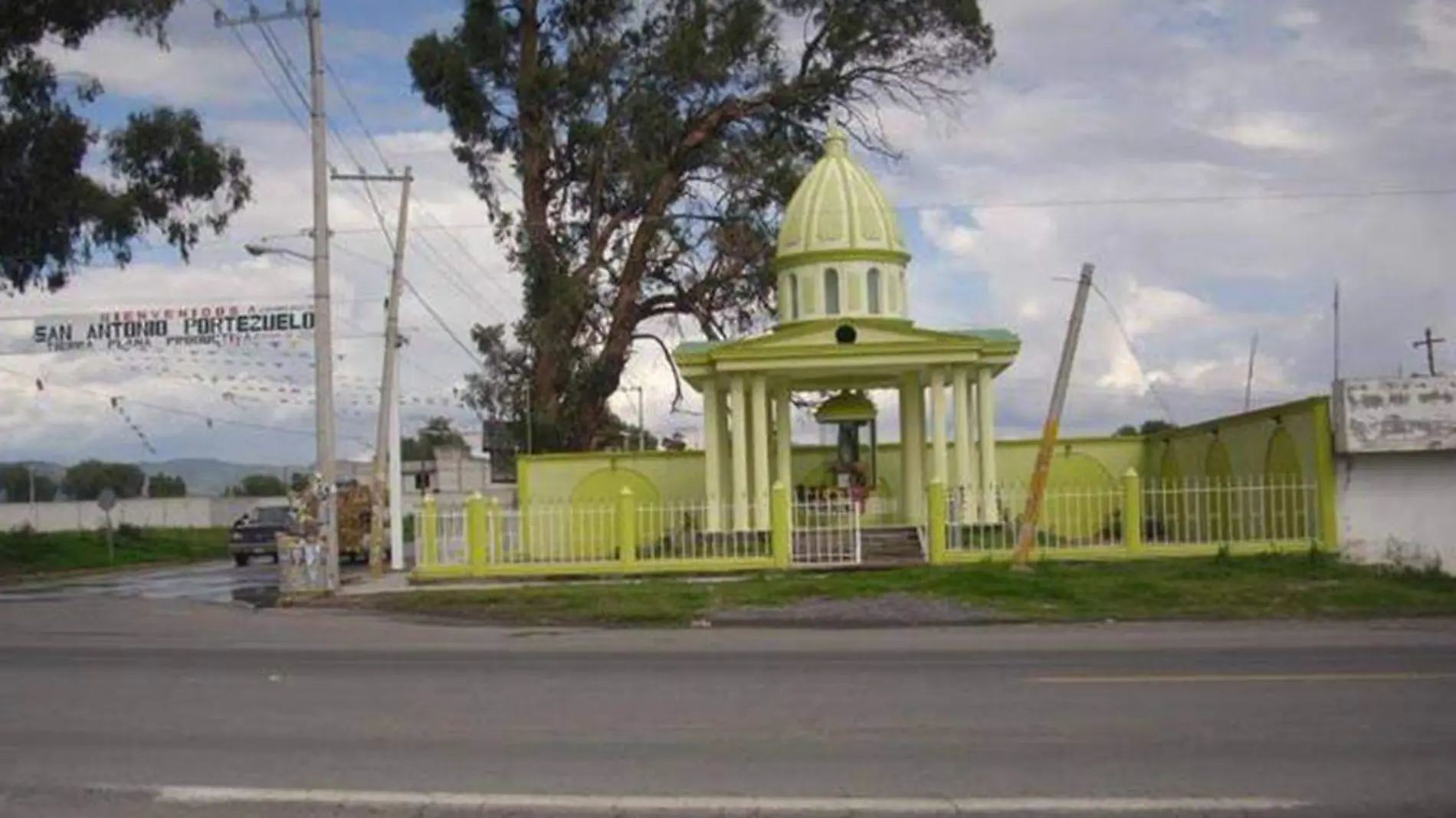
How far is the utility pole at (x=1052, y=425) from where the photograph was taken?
25359 millimetres

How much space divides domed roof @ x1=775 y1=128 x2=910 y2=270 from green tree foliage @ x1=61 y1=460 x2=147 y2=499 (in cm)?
9391

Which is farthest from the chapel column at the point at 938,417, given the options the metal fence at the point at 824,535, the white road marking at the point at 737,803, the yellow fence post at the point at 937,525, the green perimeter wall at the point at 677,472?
the white road marking at the point at 737,803

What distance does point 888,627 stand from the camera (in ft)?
67.2

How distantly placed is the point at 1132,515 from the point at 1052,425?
7.45ft

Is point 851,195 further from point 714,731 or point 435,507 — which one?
point 714,731

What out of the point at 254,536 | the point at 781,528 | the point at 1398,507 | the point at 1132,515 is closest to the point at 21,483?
the point at 254,536

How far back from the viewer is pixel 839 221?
3419 cm

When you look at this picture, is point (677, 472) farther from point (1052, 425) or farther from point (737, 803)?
point (737, 803)

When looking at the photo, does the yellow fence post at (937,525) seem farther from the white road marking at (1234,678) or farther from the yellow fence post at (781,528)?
the white road marking at (1234,678)

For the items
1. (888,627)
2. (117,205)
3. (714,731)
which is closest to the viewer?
(714,731)

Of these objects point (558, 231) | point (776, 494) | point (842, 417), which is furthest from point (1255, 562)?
point (558, 231)

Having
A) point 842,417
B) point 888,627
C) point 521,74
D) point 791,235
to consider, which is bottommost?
point 888,627

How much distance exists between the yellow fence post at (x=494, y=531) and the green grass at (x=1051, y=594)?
1.99m

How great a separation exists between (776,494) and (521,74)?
66.3ft
